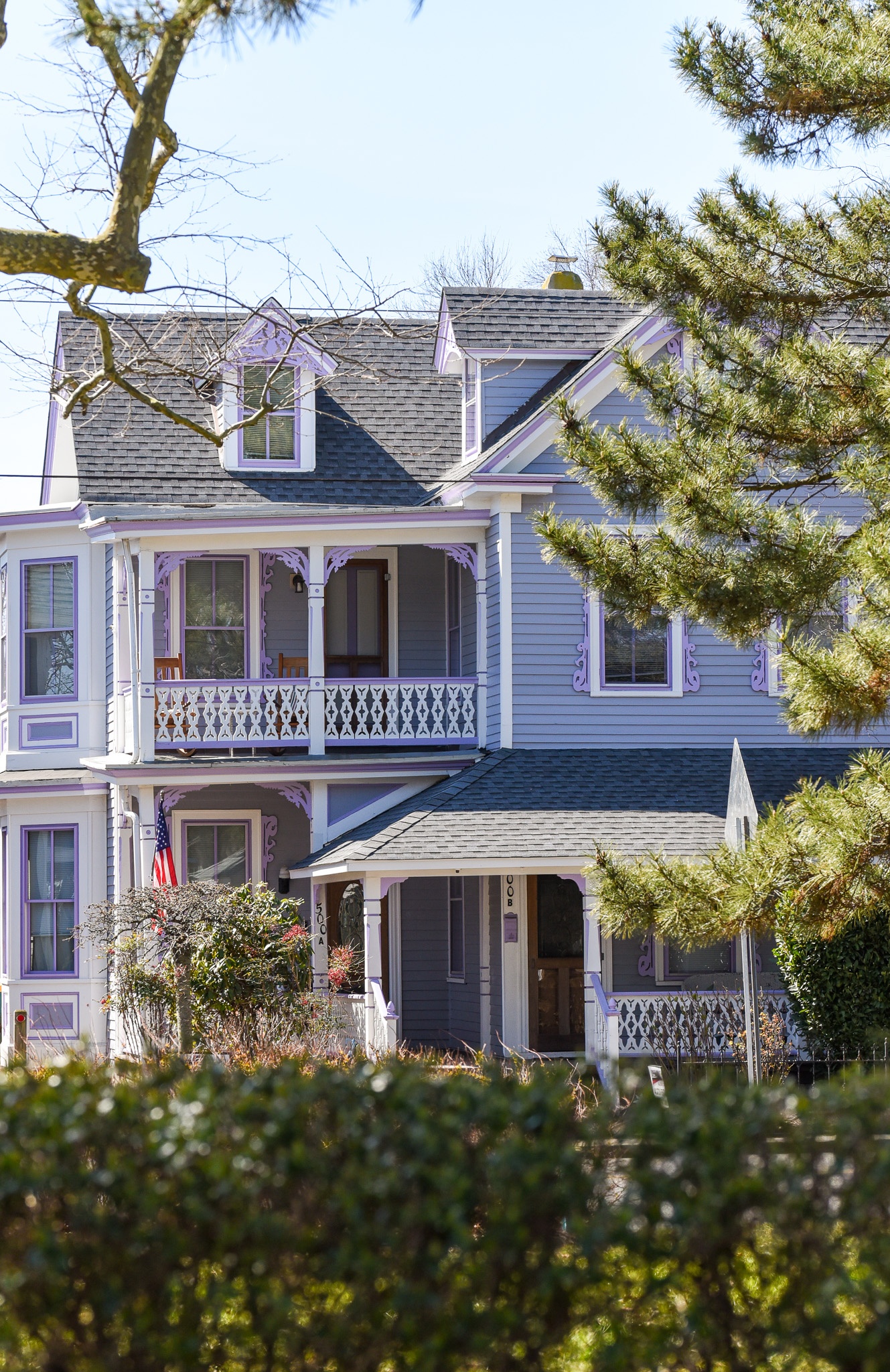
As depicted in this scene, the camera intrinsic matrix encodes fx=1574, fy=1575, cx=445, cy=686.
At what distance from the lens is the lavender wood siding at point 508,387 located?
19281 mm

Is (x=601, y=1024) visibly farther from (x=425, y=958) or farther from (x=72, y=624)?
(x=72, y=624)

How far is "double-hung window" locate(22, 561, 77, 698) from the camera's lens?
2005 cm

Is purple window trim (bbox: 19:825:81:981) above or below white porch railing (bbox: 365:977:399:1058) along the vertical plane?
above

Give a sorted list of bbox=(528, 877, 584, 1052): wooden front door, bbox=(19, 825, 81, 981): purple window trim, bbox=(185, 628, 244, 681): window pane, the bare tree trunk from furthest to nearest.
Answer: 1. bbox=(185, 628, 244, 681): window pane
2. bbox=(19, 825, 81, 981): purple window trim
3. bbox=(528, 877, 584, 1052): wooden front door
4. the bare tree trunk

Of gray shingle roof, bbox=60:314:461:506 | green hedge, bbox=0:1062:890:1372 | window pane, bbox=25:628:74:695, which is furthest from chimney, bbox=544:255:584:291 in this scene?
green hedge, bbox=0:1062:890:1372

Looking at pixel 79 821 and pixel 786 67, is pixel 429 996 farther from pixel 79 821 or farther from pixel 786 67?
pixel 786 67

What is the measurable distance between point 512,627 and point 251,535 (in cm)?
310

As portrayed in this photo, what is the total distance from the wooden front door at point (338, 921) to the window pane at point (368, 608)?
305 cm

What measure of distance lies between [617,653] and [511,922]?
3309 mm

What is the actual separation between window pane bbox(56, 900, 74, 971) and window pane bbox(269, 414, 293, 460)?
6279mm

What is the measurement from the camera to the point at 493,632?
18.0 metres

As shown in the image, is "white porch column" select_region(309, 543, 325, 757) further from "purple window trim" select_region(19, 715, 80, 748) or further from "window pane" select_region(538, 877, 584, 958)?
"purple window trim" select_region(19, 715, 80, 748)

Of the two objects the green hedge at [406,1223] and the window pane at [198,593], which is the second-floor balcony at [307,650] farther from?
the green hedge at [406,1223]

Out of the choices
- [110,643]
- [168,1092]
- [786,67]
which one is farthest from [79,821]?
[168,1092]
